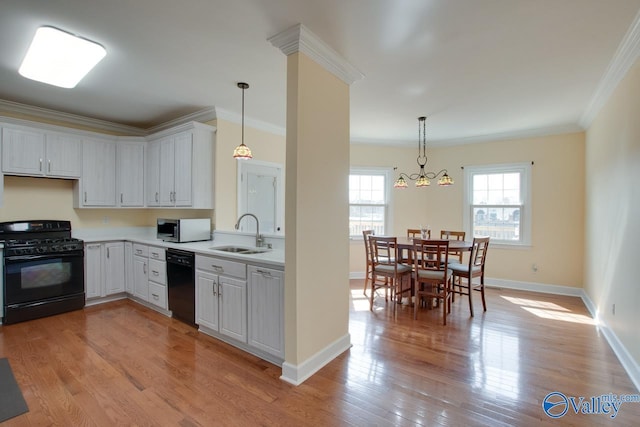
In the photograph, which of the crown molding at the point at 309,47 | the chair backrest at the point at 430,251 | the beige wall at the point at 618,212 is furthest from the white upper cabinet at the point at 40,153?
the beige wall at the point at 618,212

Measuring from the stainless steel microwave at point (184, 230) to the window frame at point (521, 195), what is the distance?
4.52 m

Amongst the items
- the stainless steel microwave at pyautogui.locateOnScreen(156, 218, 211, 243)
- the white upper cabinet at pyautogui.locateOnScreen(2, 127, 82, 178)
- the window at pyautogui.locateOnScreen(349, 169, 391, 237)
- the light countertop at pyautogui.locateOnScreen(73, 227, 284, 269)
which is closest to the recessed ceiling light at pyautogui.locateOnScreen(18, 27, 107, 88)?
the white upper cabinet at pyautogui.locateOnScreen(2, 127, 82, 178)

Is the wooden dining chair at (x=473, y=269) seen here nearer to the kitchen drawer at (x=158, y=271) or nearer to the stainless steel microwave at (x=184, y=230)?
the stainless steel microwave at (x=184, y=230)

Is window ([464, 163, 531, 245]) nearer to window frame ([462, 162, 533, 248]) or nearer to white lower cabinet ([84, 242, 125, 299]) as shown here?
window frame ([462, 162, 533, 248])

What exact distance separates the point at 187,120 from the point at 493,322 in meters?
4.89

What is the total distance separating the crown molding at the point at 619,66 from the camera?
226 cm

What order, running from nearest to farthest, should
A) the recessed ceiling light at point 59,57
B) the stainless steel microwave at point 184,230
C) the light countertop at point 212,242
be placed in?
the recessed ceiling light at point 59,57 < the light countertop at point 212,242 < the stainless steel microwave at point 184,230

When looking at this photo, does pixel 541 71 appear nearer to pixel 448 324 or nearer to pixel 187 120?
pixel 448 324

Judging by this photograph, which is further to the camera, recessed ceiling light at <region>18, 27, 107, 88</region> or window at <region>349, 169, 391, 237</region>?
window at <region>349, 169, 391, 237</region>

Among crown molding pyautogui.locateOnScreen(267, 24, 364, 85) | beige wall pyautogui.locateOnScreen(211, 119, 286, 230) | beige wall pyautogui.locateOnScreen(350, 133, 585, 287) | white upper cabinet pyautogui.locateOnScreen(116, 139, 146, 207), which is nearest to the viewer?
crown molding pyautogui.locateOnScreen(267, 24, 364, 85)

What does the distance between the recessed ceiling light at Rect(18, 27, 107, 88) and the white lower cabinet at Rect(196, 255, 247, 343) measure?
6.63 ft

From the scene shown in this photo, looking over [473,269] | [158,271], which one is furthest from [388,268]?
[158,271]

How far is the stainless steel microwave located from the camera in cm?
372

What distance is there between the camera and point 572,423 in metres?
1.85
